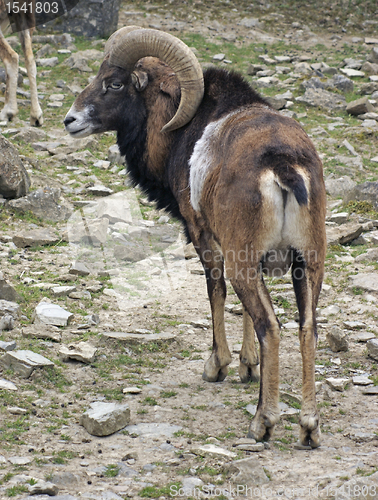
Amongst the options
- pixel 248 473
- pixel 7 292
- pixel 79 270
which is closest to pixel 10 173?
pixel 79 270

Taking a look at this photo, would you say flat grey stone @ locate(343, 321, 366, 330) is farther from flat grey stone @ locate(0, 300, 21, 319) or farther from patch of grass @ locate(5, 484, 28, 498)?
patch of grass @ locate(5, 484, 28, 498)

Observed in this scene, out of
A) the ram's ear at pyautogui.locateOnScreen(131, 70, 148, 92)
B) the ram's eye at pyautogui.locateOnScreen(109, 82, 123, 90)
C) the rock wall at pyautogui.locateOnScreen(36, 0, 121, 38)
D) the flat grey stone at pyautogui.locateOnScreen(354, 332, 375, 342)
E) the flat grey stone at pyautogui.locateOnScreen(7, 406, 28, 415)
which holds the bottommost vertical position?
the flat grey stone at pyautogui.locateOnScreen(354, 332, 375, 342)

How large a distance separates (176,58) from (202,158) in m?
1.07

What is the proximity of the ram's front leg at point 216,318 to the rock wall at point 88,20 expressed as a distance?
1259 centimetres

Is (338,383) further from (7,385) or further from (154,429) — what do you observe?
(7,385)

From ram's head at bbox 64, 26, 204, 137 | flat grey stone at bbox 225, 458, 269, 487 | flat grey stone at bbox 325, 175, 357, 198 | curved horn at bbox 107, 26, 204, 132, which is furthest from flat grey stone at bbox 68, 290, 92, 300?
flat grey stone at bbox 325, 175, 357, 198

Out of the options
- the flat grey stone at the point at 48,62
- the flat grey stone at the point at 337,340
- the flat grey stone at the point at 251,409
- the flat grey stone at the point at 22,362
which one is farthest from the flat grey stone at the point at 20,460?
the flat grey stone at the point at 48,62

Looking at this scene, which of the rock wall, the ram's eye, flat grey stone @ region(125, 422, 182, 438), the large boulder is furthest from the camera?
the rock wall

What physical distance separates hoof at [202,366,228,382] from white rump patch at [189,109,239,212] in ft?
4.66

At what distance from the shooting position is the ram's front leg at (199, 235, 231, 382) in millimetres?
5160

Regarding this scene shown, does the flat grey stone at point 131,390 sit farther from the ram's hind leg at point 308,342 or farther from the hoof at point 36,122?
the hoof at point 36,122

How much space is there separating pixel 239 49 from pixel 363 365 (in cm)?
1286

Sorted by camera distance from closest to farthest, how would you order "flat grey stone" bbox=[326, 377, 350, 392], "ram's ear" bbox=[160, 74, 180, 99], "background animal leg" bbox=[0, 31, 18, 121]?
"flat grey stone" bbox=[326, 377, 350, 392] < "ram's ear" bbox=[160, 74, 180, 99] < "background animal leg" bbox=[0, 31, 18, 121]

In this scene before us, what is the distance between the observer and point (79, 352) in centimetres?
523
